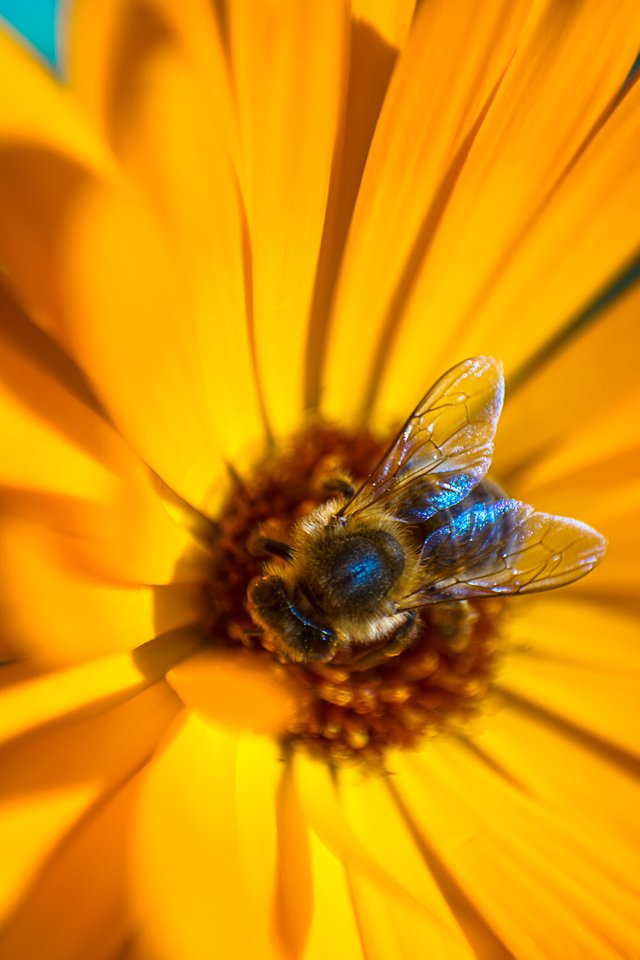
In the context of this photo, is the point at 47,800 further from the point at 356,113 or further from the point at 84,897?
the point at 356,113

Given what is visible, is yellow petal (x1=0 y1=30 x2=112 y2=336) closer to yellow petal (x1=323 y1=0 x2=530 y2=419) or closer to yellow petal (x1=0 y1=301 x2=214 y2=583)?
yellow petal (x1=0 y1=301 x2=214 y2=583)

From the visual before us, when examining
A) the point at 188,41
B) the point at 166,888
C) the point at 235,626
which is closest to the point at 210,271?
the point at 188,41

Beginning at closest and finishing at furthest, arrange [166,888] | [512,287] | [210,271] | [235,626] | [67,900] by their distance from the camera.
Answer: [166,888], [67,900], [210,271], [235,626], [512,287]

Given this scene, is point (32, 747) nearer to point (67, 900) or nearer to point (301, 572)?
point (67, 900)

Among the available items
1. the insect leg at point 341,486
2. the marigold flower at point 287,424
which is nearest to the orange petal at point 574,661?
the marigold flower at point 287,424

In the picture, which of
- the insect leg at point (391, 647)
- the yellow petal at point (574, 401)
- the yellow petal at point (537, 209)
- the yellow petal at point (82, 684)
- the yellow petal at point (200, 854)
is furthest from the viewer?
the yellow petal at point (574, 401)

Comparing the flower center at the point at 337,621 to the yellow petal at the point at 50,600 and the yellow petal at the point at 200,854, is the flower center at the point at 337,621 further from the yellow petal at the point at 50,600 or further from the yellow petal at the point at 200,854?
the yellow petal at the point at 50,600

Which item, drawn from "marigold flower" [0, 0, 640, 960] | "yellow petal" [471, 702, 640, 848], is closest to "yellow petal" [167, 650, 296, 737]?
"marigold flower" [0, 0, 640, 960]
